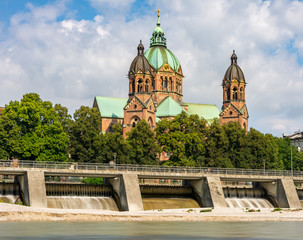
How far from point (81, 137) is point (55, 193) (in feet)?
68.5

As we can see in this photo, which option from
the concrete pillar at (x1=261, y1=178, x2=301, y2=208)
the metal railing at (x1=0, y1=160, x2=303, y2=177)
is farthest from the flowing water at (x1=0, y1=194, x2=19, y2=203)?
the concrete pillar at (x1=261, y1=178, x2=301, y2=208)

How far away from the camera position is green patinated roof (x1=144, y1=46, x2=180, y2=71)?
142 metres

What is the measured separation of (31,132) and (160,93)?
68.0 m

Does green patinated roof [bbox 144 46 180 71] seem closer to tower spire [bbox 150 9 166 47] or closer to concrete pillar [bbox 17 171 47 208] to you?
tower spire [bbox 150 9 166 47]

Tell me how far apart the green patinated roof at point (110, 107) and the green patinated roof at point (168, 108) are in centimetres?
921

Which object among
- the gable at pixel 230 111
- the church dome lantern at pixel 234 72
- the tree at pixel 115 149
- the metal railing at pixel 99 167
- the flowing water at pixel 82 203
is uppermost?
the church dome lantern at pixel 234 72

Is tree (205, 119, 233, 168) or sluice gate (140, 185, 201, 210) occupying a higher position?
tree (205, 119, 233, 168)

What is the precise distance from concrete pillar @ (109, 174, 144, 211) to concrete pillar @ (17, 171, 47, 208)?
32.6 ft

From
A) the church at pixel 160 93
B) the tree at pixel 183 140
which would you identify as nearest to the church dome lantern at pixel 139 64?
the church at pixel 160 93

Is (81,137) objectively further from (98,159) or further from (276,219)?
(276,219)

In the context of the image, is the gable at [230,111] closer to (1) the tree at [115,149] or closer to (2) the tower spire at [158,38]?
(2) the tower spire at [158,38]

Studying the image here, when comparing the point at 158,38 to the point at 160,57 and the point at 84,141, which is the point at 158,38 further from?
the point at 84,141

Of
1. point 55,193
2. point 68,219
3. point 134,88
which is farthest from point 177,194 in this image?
point 134,88

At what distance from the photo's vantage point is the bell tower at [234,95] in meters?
139
